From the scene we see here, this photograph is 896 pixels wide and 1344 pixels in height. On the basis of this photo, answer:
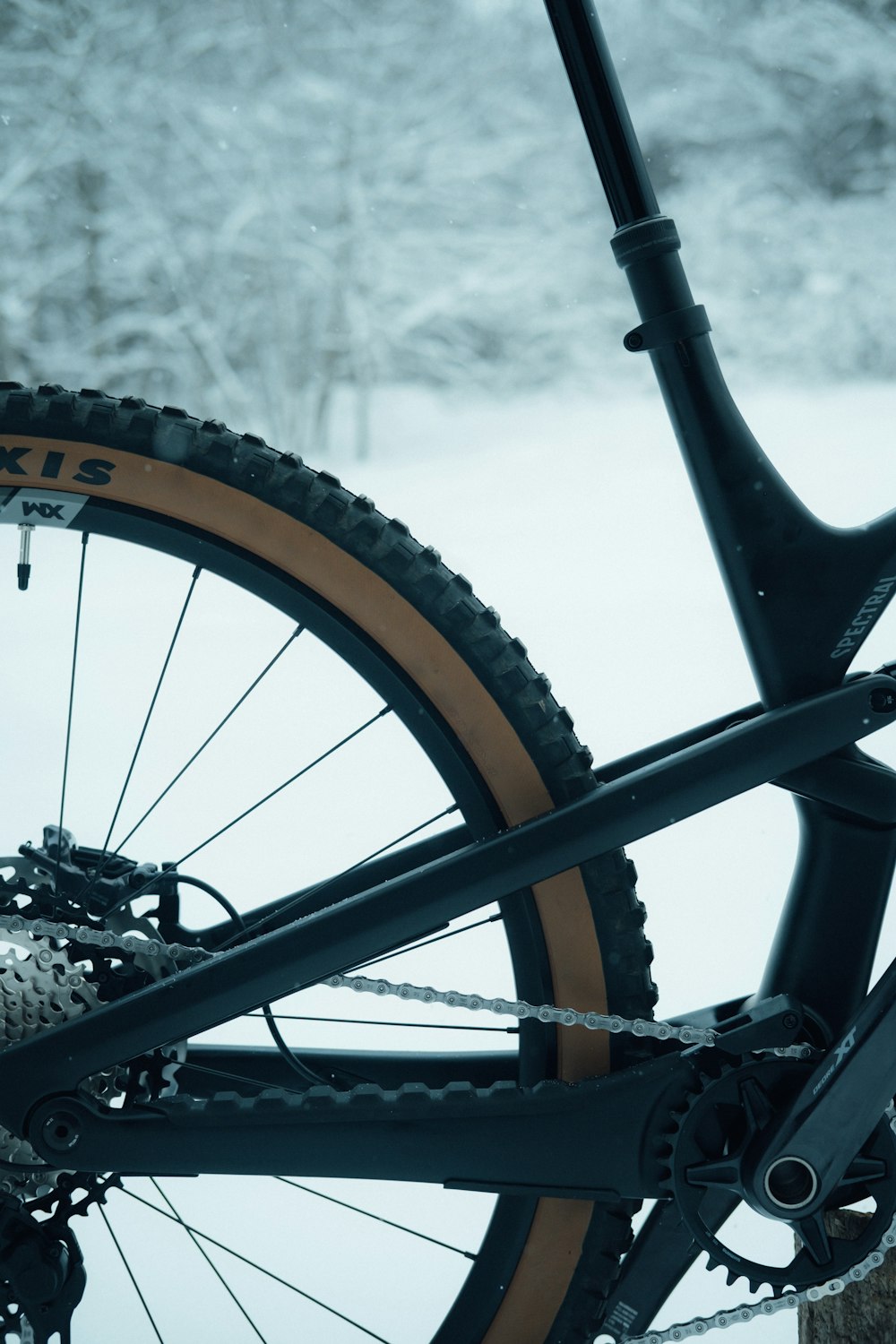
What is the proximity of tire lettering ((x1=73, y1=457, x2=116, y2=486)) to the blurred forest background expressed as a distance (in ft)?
5.80

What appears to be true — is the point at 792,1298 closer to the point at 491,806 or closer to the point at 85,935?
the point at 491,806

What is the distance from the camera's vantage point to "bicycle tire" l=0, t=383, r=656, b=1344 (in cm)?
67

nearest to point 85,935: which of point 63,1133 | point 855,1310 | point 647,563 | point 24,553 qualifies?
point 63,1133

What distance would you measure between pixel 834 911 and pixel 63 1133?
452 millimetres

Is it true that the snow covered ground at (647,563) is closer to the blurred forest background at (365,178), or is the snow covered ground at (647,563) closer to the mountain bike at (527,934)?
the blurred forest background at (365,178)

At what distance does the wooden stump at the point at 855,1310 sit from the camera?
865 millimetres

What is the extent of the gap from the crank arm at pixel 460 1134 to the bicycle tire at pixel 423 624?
33 mm

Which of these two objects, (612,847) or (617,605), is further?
(617,605)

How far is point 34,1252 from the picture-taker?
0.68 metres

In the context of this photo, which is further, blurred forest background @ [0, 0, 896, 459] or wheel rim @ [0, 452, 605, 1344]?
blurred forest background @ [0, 0, 896, 459]

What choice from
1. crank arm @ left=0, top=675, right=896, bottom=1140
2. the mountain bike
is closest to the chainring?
the mountain bike

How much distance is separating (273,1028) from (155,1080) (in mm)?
75

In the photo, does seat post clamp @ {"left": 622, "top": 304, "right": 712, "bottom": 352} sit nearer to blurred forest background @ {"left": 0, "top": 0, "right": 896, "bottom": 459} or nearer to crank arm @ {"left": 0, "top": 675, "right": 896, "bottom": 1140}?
crank arm @ {"left": 0, "top": 675, "right": 896, "bottom": 1140}

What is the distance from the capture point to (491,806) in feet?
2.30
